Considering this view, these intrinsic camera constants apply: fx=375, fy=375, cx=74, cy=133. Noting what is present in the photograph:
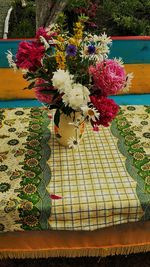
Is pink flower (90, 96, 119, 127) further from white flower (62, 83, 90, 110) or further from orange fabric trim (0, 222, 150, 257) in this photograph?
orange fabric trim (0, 222, 150, 257)

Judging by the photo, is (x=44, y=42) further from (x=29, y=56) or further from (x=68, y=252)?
(x=68, y=252)

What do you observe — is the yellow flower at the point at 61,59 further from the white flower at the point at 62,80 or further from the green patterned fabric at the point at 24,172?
the green patterned fabric at the point at 24,172

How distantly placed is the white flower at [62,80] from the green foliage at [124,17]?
2.95m

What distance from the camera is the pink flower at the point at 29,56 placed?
1726 mm

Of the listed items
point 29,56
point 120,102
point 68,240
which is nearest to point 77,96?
point 29,56

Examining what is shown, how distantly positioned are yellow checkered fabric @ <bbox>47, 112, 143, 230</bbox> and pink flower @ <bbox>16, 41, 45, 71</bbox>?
49 centimetres

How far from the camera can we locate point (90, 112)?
167cm

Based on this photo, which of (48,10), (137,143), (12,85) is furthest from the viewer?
(48,10)

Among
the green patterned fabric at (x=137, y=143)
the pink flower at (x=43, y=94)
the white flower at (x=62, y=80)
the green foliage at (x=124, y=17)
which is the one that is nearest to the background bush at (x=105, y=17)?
the green foliage at (x=124, y=17)

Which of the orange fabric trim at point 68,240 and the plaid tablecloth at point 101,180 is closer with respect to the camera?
→ the plaid tablecloth at point 101,180

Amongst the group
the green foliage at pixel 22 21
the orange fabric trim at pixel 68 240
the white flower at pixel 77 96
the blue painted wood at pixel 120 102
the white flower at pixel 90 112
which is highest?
the white flower at pixel 77 96

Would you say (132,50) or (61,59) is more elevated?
(61,59)

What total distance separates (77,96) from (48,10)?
2.44m

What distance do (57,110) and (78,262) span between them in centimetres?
95
